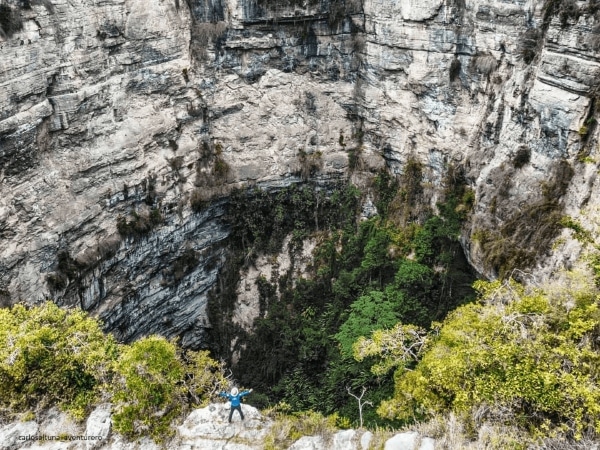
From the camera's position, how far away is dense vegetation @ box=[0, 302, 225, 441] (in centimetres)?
1083

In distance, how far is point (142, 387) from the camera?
10719 mm

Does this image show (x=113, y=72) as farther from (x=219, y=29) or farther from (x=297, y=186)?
(x=297, y=186)

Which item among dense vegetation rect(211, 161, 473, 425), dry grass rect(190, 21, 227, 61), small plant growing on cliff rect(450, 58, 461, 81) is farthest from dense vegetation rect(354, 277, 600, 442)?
dry grass rect(190, 21, 227, 61)

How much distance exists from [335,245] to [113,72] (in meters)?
12.8

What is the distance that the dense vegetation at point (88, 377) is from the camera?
10828 mm

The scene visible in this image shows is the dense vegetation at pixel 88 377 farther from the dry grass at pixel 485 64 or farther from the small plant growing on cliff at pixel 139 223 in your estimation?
the dry grass at pixel 485 64

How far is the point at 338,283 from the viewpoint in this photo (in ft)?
74.4

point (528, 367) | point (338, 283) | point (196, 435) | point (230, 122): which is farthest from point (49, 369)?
point (230, 122)

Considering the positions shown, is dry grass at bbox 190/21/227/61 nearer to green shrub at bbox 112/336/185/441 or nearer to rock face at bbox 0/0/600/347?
rock face at bbox 0/0/600/347

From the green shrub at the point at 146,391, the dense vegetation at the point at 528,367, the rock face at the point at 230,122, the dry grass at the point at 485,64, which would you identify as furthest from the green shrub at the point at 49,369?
the dry grass at the point at 485,64

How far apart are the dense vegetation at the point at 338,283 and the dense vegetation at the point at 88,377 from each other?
765cm

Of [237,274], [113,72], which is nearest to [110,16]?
[113,72]

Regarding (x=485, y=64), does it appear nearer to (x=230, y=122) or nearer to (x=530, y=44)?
(x=530, y=44)

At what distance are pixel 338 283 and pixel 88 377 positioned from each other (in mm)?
13035
